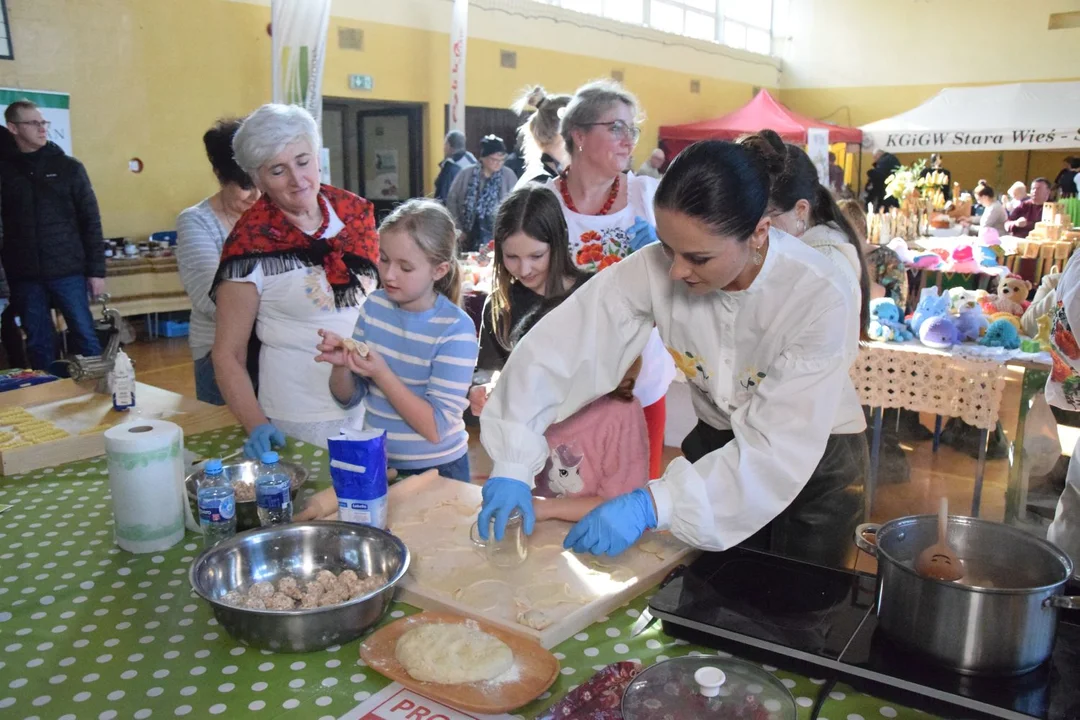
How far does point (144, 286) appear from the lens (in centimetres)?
636

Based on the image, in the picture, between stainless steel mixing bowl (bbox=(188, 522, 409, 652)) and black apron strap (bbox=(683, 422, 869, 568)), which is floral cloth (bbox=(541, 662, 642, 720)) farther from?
black apron strap (bbox=(683, 422, 869, 568))

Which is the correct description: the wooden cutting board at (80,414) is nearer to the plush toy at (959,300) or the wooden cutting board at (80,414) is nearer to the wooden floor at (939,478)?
the wooden floor at (939,478)

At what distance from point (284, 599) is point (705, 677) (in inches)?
23.3

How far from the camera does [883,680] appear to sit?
100cm

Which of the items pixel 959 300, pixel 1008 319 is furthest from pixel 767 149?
pixel 959 300

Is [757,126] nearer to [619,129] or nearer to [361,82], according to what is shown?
[361,82]

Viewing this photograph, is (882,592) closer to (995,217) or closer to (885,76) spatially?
(995,217)

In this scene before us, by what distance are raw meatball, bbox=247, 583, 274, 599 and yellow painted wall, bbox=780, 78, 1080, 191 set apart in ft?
48.1

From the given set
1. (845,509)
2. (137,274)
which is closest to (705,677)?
(845,509)

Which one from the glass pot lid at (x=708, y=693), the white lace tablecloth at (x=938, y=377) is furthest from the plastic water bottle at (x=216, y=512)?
the white lace tablecloth at (x=938, y=377)

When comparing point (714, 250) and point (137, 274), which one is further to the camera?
point (137, 274)

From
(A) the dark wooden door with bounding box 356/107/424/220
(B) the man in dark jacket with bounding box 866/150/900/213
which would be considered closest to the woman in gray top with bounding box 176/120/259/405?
(A) the dark wooden door with bounding box 356/107/424/220

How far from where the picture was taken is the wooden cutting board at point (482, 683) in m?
1.00

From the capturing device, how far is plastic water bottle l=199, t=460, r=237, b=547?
140 cm
